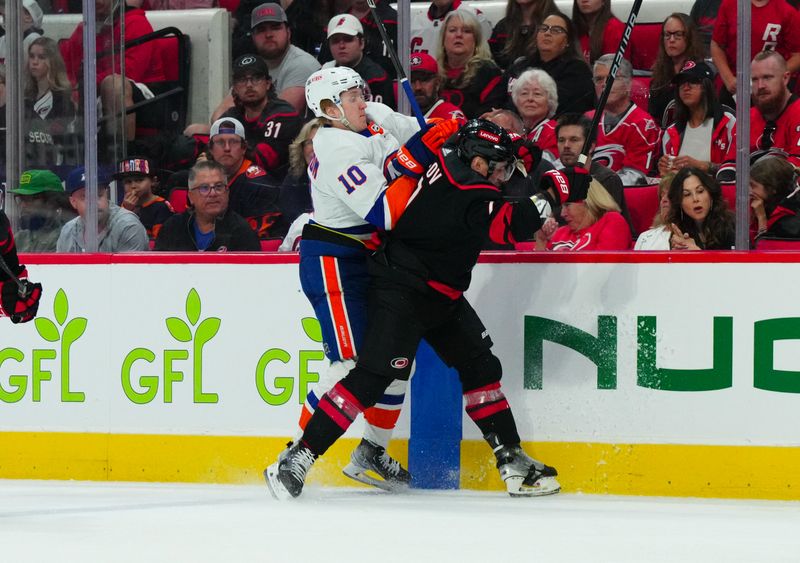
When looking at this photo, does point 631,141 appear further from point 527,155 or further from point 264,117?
point 264,117

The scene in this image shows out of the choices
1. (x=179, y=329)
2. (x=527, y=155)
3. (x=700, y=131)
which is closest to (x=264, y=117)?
(x=179, y=329)

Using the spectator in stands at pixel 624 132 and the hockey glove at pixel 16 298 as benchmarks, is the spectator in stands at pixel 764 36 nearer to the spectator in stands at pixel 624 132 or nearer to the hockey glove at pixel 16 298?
the spectator in stands at pixel 624 132

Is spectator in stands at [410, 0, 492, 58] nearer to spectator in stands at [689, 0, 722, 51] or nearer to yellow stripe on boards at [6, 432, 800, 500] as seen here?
spectator in stands at [689, 0, 722, 51]

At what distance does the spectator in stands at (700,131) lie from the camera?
4.66 m

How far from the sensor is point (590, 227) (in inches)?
190

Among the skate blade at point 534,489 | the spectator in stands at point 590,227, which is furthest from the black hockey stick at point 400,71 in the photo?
the skate blade at point 534,489

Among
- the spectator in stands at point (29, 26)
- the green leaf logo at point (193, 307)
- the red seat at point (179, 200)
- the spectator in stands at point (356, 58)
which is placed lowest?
the green leaf logo at point (193, 307)

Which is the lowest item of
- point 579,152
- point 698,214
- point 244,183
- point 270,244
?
point 270,244

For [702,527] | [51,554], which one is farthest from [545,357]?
[51,554]

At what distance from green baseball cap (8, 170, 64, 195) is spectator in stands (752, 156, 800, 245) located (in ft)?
8.58

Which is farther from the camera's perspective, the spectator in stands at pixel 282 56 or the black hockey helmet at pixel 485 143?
the spectator in stands at pixel 282 56

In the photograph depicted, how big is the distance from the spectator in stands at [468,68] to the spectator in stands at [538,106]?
0.22 ft

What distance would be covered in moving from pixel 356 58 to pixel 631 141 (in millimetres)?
1056

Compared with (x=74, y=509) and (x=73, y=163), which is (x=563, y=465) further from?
(x=73, y=163)
